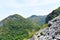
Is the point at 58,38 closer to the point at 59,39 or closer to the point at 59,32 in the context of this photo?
the point at 59,39

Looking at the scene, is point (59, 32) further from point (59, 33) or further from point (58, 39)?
point (58, 39)

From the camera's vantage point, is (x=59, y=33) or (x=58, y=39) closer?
(x=58, y=39)

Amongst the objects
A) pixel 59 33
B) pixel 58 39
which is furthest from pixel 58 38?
pixel 59 33

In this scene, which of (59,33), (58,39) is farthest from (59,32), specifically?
(58,39)

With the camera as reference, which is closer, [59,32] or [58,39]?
[58,39]

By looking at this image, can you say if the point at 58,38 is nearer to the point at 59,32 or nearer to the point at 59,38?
the point at 59,38

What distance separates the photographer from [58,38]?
52.7 meters

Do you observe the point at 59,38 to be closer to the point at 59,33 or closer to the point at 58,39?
the point at 58,39

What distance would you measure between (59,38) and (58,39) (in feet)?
2.00

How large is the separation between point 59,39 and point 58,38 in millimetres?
438

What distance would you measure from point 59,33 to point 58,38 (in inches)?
281

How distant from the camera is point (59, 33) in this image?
59625mm

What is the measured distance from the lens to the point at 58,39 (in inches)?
2077

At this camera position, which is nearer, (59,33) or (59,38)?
(59,38)
